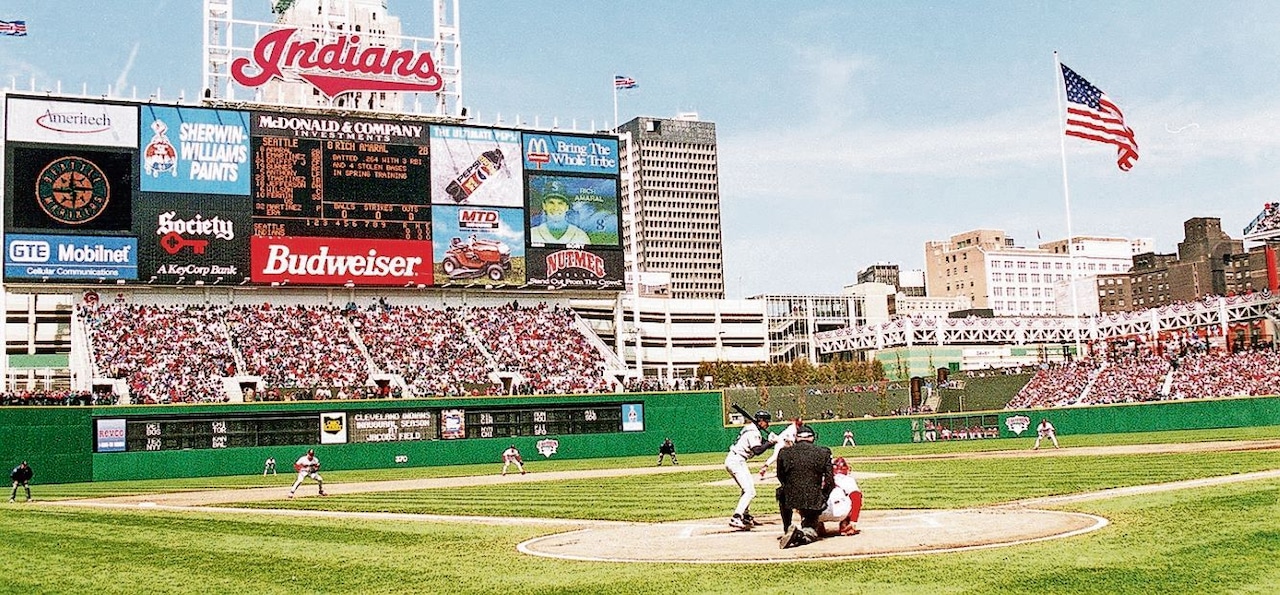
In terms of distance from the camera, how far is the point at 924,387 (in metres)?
79.3

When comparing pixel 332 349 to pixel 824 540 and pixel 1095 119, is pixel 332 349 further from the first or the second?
pixel 824 540

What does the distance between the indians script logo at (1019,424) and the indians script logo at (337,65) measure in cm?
3302

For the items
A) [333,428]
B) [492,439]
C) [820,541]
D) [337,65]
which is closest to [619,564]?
[820,541]

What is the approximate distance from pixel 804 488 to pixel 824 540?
855mm

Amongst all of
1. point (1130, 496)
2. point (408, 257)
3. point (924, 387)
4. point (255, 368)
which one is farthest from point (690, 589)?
point (924, 387)

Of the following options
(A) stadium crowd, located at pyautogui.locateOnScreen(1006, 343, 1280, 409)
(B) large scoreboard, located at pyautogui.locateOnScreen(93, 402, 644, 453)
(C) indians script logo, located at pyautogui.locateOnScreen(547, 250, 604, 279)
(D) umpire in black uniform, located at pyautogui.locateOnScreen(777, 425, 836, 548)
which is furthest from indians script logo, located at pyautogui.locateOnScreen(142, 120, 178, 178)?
(D) umpire in black uniform, located at pyautogui.locateOnScreen(777, 425, 836, 548)

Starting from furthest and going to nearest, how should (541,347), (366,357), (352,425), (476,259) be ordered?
(541,347) < (476,259) < (366,357) < (352,425)

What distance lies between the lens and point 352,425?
165 ft

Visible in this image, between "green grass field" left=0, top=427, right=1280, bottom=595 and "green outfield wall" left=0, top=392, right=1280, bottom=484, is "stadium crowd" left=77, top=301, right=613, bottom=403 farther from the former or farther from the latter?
"green grass field" left=0, top=427, right=1280, bottom=595

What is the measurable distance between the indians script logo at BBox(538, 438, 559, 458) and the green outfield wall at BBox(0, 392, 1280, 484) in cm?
11

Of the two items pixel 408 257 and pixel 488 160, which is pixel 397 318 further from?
pixel 488 160

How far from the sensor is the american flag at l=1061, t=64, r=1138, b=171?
5628cm

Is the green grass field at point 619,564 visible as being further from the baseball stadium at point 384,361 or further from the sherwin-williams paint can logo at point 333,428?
the sherwin-williams paint can logo at point 333,428

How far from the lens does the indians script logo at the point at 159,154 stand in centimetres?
5541
